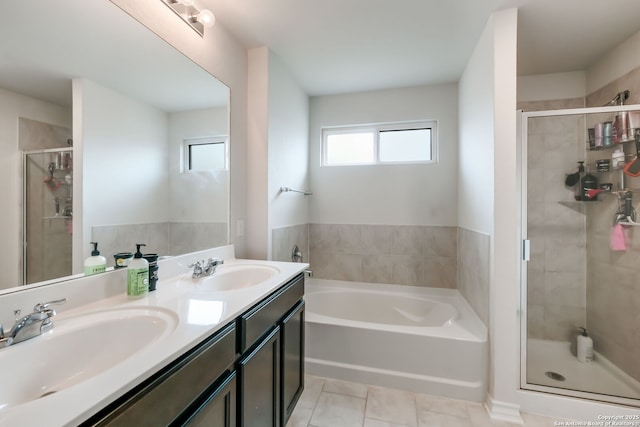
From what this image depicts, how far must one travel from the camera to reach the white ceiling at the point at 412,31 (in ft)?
5.35

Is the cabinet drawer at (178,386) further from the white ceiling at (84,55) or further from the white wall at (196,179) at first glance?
the white ceiling at (84,55)

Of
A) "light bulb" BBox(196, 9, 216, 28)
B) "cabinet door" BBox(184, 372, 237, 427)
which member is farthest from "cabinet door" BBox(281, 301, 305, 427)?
"light bulb" BBox(196, 9, 216, 28)

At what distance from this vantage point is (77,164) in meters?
1.04

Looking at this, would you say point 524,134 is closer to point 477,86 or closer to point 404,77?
point 477,86

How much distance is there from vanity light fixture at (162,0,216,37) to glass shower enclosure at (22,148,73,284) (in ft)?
3.13

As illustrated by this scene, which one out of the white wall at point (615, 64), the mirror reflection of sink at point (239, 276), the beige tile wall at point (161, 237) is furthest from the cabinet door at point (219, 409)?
the white wall at point (615, 64)

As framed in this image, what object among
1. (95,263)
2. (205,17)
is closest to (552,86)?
(205,17)

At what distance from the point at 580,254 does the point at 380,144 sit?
1.92 m

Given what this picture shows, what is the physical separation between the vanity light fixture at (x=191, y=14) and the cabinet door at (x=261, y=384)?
169 centimetres

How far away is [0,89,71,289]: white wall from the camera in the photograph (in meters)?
0.84

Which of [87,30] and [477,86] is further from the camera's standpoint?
[477,86]

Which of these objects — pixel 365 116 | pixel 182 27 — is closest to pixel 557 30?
pixel 365 116

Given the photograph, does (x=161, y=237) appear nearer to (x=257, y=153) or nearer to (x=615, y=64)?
(x=257, y=153)

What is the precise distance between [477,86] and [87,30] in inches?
91.0
